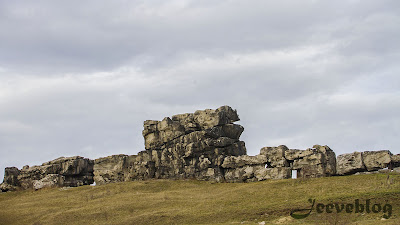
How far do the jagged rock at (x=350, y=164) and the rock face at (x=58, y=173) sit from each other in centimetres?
3524

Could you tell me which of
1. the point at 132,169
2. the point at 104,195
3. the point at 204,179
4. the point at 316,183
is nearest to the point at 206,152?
the point at 204,179

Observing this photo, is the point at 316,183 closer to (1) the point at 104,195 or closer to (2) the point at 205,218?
(2) the point at 205,218

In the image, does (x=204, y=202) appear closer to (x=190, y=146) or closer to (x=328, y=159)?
(x=328, y=159)

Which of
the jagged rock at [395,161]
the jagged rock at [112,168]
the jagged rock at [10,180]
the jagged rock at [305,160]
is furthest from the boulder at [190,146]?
the jagged rock at [395,161]

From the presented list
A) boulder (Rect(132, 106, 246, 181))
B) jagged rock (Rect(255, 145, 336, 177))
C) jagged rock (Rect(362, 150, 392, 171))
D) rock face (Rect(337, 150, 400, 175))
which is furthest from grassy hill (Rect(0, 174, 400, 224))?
jagged rock (Rect(255, 145, 336, 177))

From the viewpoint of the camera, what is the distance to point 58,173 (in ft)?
236

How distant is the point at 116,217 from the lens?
45812 millimetres

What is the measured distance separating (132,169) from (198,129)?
1054cm

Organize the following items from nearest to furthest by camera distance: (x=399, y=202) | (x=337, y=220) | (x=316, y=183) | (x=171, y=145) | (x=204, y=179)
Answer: (x=337, y=220) < (x=399, y=202) < (x=316, y=183) < (x=204, y=179) < (x=171, y=145)

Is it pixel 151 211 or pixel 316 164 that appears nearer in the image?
pixel 151 211

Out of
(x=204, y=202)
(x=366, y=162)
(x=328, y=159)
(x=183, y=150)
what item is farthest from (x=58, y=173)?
(x=366, y=162)

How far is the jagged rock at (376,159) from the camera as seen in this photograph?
176ft

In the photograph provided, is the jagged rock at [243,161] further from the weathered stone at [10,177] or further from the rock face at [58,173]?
the weathered stone at [10,177]

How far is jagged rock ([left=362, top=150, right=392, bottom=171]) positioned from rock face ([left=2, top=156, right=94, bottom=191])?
38270 millimetres
